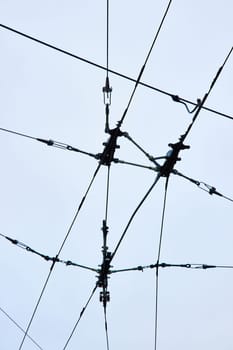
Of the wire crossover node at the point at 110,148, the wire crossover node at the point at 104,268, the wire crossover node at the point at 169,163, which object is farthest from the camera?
the wire crossover node at the point at 104,268

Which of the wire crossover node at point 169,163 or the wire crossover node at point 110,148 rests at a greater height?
the wire crossover node at point 110,148

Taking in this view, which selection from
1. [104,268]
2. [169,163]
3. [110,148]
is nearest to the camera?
[169,163]

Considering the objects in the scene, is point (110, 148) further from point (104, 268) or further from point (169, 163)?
point (104, 268)

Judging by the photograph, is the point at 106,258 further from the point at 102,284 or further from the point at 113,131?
the point at 113,131

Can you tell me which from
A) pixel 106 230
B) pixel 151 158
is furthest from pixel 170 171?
pixel 106 230

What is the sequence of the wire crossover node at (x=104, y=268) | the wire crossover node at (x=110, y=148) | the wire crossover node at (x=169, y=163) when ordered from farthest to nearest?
the wire crossover node at (x=104, y=268), the wire crossover node at (x=110, y=148), the wire crossover node at (x=169, y=163)

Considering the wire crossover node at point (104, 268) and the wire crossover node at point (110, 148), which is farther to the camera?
the wire crossover node at point (104, 268)

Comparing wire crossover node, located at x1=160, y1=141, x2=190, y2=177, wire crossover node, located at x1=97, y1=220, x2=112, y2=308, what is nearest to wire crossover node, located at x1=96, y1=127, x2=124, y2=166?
wire crossover node, located at x1=160, y1=141, x2=190, y2=177

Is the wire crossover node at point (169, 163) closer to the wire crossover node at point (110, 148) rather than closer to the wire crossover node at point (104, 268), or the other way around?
the wire crossover node at point (110, 148)

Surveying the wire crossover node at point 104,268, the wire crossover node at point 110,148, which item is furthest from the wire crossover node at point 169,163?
the wire crossover node at point 104,268

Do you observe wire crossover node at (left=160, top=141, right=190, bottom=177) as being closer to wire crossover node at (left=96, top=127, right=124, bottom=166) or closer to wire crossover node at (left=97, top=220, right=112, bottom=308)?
wire crossover node at (left=96, top=127, right=124, bottom=166)

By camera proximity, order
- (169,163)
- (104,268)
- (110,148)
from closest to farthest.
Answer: (169,163), (110,148), (104,268)

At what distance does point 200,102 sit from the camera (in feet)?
36.5

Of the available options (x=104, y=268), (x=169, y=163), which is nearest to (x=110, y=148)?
(x=169, y=163)
